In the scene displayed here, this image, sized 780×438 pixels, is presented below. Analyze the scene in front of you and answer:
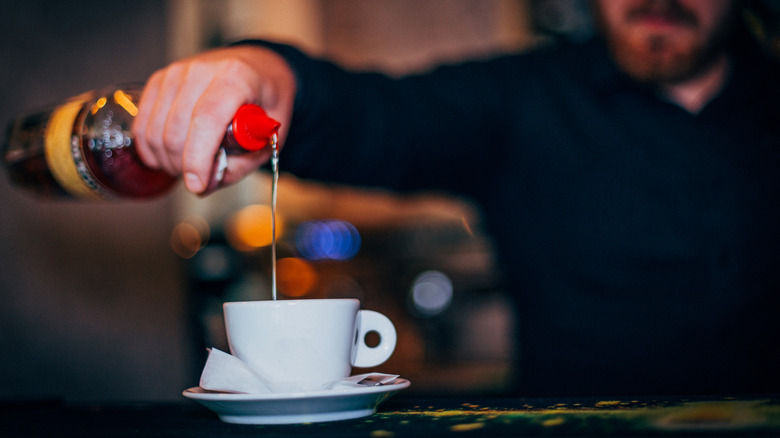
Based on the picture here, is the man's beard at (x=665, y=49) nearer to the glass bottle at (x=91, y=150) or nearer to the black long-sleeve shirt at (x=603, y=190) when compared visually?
the black long-sleeve shirt at (x=603, y=190)

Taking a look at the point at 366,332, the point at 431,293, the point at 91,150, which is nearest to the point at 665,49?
the point at 366,332

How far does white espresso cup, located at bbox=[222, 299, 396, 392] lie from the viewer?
596mm

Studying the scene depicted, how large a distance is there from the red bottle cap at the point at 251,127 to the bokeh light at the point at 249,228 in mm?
1594

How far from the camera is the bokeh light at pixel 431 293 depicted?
7.38 feet

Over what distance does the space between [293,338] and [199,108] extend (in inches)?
10.9

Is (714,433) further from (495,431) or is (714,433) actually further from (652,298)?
(652,298)

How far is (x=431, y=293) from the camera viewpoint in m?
2.28

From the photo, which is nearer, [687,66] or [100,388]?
[687,66]

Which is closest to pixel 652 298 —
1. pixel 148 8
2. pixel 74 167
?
pixel 74 167

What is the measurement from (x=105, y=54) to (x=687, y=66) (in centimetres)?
172

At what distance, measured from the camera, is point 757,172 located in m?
1.17

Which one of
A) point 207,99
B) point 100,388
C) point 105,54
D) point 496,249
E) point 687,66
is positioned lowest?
point 100,388

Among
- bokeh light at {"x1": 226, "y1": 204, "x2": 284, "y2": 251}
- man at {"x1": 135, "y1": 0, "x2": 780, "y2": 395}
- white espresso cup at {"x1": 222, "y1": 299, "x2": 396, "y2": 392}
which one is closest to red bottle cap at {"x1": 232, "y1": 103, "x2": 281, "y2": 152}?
white espresso cup at {"x1": 222, "y1": 299, "x2": 396, "y2": 392}

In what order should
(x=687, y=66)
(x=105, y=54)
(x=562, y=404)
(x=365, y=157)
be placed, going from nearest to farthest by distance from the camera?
(x=562, y=404) < (x=365, y=157) < (x=687, y=66) < (x=105, y=54)
